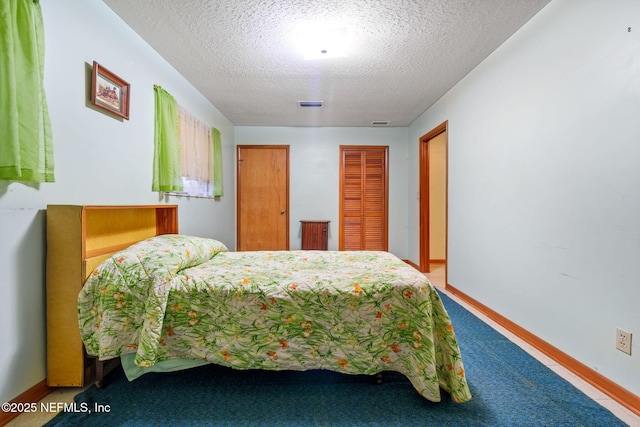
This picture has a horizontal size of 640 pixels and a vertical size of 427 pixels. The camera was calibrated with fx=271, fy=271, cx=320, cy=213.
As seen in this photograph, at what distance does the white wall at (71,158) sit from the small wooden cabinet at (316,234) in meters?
2.42

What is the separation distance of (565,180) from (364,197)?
3.09 metres

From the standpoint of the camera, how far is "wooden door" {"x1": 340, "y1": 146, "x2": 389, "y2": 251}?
4.68 m

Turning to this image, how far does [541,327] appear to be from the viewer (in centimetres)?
190

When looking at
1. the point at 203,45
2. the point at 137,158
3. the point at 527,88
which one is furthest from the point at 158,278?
the point at 527,88

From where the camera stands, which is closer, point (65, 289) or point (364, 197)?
point (65, 289)

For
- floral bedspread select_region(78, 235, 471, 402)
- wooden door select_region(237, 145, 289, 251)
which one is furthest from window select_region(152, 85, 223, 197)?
floral bedspread select_region(78, 235, 471, 402)

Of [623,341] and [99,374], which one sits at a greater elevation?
[623,341]

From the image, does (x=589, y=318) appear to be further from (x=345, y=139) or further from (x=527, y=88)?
(x=345, y=139)

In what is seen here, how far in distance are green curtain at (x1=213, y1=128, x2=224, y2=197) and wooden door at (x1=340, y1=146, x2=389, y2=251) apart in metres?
1.97

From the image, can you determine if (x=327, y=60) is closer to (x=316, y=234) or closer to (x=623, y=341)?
(x=316, y=234)

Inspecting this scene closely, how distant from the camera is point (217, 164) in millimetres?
3699

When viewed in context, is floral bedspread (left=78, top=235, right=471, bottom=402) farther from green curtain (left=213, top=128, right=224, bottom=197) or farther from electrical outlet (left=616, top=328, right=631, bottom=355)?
green curtain (left=213, top=128, right=224, bottom=197)

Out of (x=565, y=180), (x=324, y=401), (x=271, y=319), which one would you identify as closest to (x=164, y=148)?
(x=271, y=319)

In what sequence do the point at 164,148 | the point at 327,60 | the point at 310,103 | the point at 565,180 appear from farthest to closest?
the point at 310,103 → the point at 327,60 → the point at 164,148 → the point at 565,180
